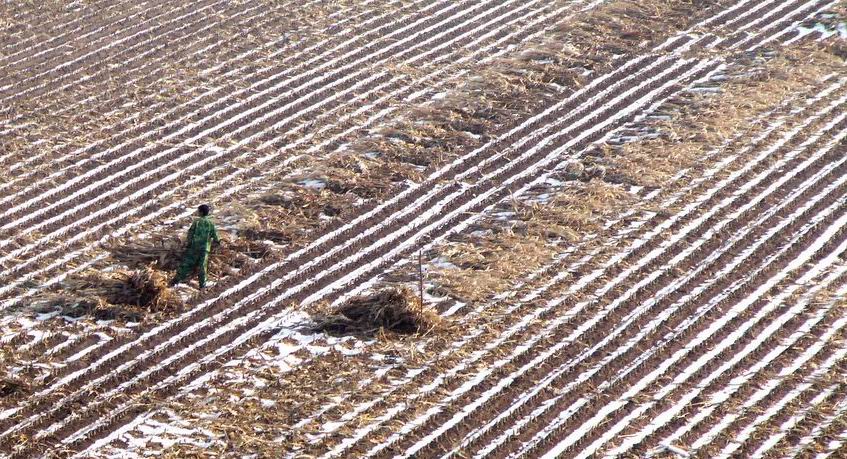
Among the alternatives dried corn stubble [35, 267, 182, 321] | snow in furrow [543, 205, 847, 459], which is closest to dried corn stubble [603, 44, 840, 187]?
snow in furrow [543, 205, 847, 459]

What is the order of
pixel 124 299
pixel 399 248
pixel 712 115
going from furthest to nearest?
pixel 712 115, pixel 399 248, pixel 124 299

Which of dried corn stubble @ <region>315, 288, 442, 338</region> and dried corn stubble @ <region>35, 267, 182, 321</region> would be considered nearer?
dried corn stubble @ <region>315, 288, 442, 338</region>

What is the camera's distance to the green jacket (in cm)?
1327

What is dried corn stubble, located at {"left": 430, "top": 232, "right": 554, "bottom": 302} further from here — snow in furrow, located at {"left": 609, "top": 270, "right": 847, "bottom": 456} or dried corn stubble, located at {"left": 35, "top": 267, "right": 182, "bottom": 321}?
dried corn stubble, located at {"left": 35, "top": 267, "right": 182, "bottom": 321}

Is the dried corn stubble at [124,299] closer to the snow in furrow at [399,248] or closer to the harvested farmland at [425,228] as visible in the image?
the harvested farmland at [425,228]

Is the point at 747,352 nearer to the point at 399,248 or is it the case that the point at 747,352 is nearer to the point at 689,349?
the point at 689,349

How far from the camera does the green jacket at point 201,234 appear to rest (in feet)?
43.5

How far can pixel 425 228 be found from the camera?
14938 millimetres

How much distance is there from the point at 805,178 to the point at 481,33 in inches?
258

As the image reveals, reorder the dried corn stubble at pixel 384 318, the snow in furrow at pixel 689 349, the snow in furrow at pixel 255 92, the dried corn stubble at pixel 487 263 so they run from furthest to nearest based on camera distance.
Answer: the snow in furrow at pixel 255 92 → the dried corn stubble at pixel 487 263 → the dried corn stubble at pixel 384 318 → the snow in furrow at pixel 689 349

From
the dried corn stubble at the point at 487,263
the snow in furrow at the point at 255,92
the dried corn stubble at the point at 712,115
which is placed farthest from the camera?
the snow in furrow at the point at 255,92

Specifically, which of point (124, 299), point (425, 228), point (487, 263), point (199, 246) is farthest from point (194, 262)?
point (487, 263)

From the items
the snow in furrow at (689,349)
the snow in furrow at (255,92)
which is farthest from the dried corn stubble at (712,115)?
the snow in furrow at (255,92)

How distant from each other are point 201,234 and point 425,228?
9.67 ft
